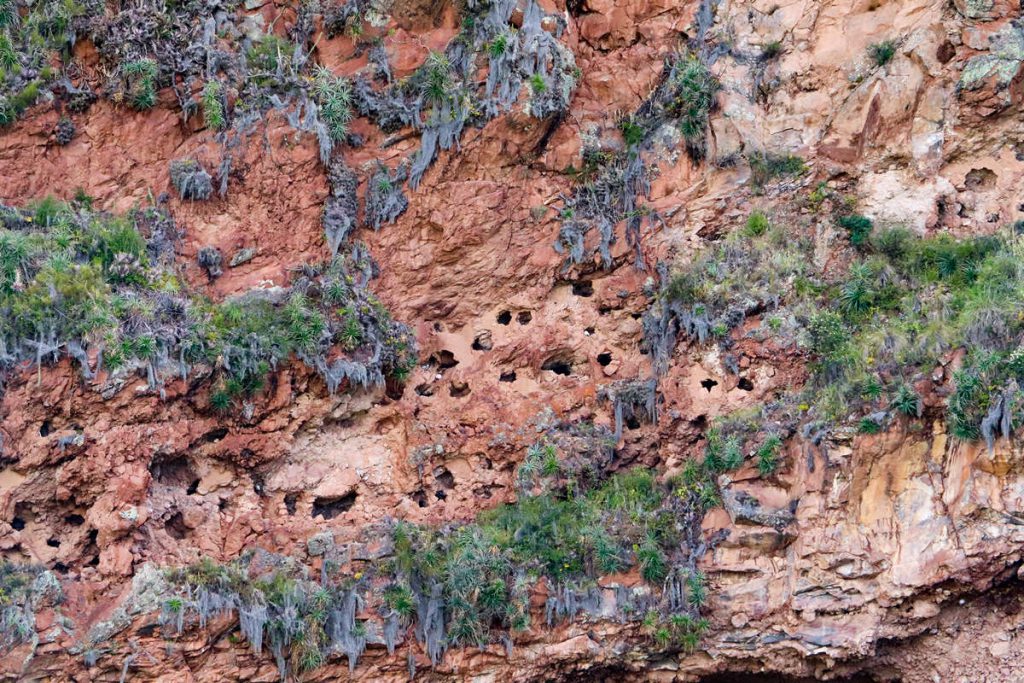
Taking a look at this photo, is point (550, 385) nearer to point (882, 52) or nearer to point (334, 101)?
point (334, 101)

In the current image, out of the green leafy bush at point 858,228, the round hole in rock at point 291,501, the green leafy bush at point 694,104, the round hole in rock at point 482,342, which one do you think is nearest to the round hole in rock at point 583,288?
the round hole in rock at point 482,342

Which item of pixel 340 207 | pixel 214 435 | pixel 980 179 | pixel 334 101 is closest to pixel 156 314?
pixel 214 435

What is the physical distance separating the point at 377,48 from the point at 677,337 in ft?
20.3

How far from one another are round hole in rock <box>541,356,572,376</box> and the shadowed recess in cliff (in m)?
1.90

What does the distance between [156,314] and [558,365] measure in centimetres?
551

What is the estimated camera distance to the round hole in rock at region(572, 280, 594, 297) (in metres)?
18.1

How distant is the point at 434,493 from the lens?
17.0 m

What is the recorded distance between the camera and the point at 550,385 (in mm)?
17578

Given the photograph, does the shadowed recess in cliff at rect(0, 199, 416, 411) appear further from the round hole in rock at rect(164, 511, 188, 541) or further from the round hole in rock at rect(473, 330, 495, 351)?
the round hole in rock at rect(164, 511, 188, 541)

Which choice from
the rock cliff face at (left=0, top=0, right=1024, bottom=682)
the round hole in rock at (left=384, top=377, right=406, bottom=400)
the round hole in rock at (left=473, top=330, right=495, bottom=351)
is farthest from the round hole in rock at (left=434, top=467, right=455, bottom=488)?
the round hole in rock at (left=473, top=330, right=495, bottom=351)

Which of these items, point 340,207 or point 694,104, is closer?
point 340,207

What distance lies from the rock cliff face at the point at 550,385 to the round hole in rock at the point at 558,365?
0.14ft

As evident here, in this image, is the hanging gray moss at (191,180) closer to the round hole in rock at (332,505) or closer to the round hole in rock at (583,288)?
the round hole in rock at (332,505)

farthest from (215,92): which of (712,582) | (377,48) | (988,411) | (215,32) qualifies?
(988,411)
